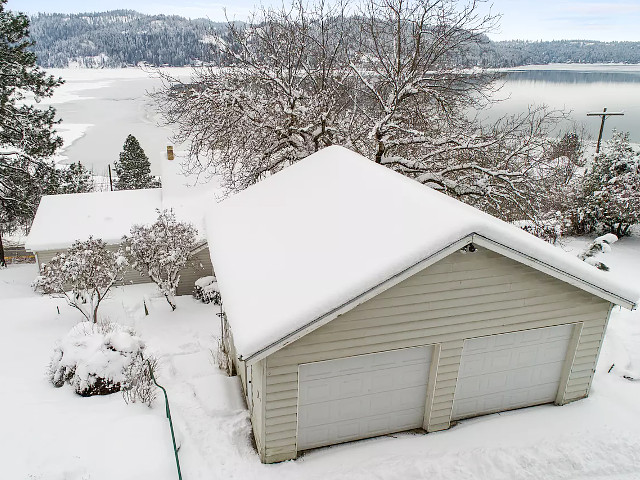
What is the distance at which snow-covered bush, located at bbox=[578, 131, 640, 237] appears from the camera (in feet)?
72.8

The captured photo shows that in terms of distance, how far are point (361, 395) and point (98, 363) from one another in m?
5.12

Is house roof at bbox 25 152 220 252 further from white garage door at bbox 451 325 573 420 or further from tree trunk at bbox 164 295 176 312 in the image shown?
white garage door at bbox 451 325 573 420

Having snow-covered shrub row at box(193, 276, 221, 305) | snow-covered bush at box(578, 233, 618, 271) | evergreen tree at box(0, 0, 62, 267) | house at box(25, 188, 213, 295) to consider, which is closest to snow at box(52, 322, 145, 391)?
snow-covered shrub row at box(193, 276, 221, 305)

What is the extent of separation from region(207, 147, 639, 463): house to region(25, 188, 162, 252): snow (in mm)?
14651

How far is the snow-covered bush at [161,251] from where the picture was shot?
50.9ft

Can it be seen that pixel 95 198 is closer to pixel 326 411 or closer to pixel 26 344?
pixel 26 344

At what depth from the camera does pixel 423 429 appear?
343 inches

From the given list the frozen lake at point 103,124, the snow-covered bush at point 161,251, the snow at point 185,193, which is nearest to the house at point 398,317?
the snow-covered bush at point 161,251

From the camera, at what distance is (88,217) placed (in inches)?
908

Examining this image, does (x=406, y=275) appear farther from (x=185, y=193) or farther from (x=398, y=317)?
(x=185, y=193)

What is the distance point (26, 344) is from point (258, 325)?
866cm

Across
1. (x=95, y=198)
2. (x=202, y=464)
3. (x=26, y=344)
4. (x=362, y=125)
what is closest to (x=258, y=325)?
(x=202, y=464)

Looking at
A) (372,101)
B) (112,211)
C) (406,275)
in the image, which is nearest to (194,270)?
(112,211)

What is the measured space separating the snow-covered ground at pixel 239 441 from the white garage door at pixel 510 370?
0.30m
